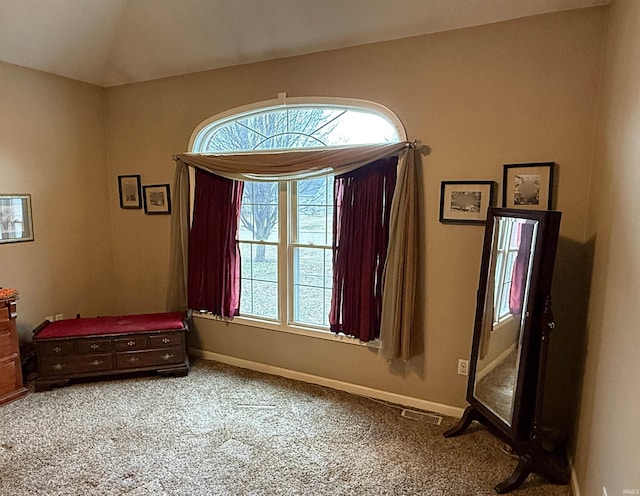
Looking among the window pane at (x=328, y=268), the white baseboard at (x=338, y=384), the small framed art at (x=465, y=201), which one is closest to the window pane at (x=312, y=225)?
the window pane at (x=328, y=268)

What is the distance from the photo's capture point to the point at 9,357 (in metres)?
3.05

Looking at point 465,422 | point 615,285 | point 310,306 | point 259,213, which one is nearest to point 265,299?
point 310,306

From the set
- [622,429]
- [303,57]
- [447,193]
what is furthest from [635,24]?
[303,57]

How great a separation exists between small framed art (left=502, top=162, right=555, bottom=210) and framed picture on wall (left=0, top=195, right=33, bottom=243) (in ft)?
12.5

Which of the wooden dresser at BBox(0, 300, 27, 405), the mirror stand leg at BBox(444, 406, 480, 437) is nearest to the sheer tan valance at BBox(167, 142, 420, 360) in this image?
the mirror stand leg at BBox(444, 406, 480, 437)

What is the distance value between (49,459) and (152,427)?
57 centimetres

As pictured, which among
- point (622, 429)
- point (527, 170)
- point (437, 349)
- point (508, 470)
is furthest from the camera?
point (437, 349)

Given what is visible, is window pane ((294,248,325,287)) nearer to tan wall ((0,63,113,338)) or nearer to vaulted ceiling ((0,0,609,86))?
vaulted ceiling ((0,0,609,86))

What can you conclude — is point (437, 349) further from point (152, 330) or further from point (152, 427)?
point (152, 330)

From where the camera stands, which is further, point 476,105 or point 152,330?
point 152,330

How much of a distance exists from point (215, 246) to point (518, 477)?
106 inches

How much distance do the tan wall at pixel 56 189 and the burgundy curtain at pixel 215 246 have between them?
1.17 m

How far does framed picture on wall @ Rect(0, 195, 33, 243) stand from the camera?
338 centimetres

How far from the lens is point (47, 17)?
3094mm
